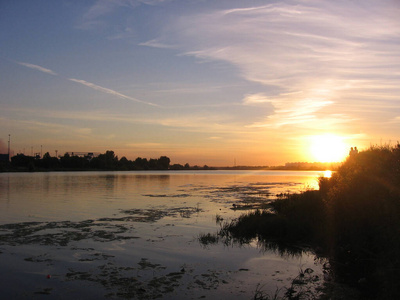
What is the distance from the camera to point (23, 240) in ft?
55.5

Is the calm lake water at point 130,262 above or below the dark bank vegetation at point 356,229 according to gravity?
below

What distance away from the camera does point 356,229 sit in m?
13.9

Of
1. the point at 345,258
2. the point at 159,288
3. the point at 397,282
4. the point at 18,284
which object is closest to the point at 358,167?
the point at 345,258

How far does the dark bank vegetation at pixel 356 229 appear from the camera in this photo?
10.4 meters

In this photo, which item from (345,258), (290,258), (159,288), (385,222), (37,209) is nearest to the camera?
(159,288)

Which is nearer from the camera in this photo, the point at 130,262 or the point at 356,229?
the point at 130,262

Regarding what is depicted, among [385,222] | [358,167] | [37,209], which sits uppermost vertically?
[358,167]

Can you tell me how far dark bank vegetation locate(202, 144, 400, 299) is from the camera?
10.4 m

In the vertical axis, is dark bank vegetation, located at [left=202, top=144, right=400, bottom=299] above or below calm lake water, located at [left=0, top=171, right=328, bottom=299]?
above

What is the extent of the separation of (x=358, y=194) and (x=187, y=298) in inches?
378

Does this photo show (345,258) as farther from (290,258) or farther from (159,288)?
(159,288)

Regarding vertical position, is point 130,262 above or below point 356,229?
below

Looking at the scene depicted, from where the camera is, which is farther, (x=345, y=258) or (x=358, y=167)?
(x=358, y=167)

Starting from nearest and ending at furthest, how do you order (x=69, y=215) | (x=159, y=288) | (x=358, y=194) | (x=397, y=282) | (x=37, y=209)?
(x=397, y=282) → (x=159, y=288) → (x=358, y=194) → (x=69, y=215) → (x=37, y=209)
